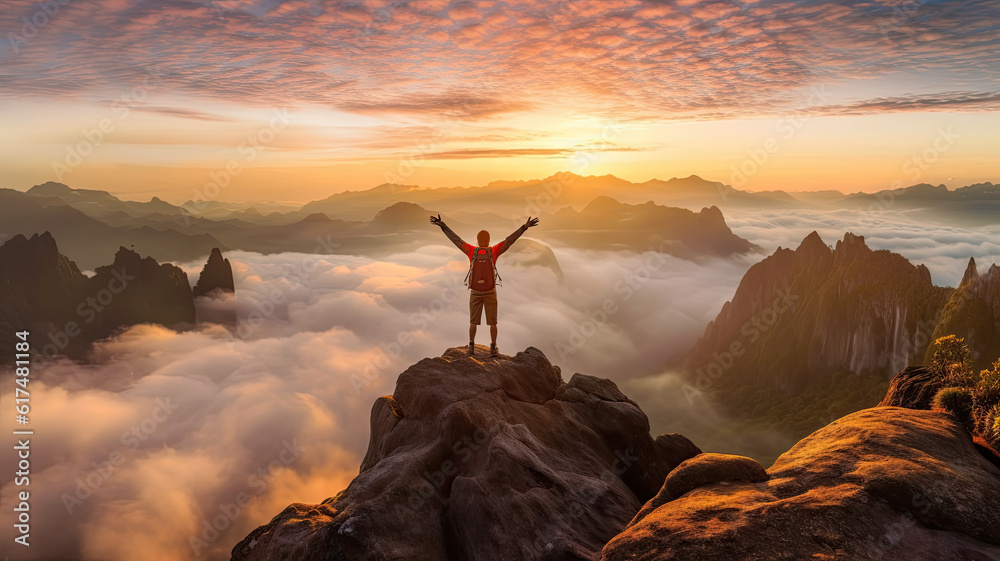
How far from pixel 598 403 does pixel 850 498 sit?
13917 mm

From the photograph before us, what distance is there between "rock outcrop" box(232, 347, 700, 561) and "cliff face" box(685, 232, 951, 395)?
124 meters

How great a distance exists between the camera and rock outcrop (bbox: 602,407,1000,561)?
9.74m

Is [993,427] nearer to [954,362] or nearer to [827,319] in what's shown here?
[954,362]

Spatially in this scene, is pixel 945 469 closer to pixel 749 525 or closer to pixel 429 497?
pixel 749 525

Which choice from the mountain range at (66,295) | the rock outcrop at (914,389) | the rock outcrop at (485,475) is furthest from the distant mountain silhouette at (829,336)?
the mountain range at (66,295)

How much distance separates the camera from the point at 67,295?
589 ft

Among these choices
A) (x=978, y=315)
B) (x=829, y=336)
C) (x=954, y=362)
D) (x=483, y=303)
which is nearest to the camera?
(x=954, y=362)

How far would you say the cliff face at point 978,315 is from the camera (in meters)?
76.5

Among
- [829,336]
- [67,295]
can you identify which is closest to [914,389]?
[829,336]

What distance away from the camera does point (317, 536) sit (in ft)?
43.7

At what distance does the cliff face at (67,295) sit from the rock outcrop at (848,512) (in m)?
217

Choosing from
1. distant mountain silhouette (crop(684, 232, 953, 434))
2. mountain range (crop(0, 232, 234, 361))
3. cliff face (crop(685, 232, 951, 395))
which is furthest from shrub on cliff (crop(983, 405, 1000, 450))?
mountain range (crop(0, 232, 234, 361))

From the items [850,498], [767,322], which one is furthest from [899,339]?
[850,498]

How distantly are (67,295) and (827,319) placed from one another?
25897 cm
